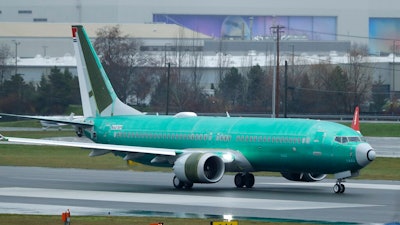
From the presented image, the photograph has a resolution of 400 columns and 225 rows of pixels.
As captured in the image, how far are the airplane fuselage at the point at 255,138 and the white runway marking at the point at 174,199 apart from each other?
3638mm

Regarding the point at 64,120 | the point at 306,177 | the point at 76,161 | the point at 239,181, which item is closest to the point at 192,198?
the point at 239,181

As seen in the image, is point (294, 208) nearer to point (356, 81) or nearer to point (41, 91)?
point (41, 91)

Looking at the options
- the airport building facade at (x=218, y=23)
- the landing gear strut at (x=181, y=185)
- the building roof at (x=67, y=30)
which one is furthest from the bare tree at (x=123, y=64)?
the landing gear strut at (x=181, y=185)

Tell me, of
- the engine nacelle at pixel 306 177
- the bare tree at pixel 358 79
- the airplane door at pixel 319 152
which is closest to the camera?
the airplane door at pixel 319 152

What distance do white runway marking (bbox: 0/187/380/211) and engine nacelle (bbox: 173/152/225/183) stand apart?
6.23ft

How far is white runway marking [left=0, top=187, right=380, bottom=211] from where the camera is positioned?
36.3 metres

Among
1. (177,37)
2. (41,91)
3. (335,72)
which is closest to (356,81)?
(335,72)

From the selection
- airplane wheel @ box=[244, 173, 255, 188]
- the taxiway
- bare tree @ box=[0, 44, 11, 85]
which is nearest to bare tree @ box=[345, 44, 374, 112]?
bare tree @ box=[0, 44, 11, 85]

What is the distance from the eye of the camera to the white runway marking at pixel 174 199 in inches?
1428

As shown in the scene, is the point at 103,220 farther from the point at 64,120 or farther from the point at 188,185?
the point at 64,120

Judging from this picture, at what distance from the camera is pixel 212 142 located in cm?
4478

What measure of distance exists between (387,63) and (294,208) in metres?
87.2

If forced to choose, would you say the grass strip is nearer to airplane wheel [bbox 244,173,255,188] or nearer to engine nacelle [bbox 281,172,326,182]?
airplane wheel [bbox 244,173,255,188]

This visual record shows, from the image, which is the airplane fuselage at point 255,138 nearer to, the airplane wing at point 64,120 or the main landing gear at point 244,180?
the airplane wing at point 64,120
